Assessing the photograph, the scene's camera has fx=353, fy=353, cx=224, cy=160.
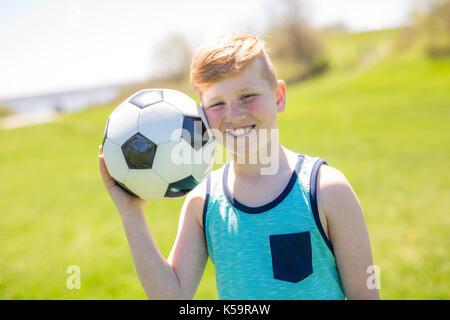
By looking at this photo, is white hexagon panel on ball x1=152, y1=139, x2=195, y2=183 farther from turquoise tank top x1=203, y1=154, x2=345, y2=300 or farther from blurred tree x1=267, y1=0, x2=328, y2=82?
blurred tree x1=267, y1=0, x2=328, y2=82

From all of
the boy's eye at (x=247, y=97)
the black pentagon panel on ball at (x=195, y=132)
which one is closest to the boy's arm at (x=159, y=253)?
the black pentagon panel on ball at (x=195, y=132)

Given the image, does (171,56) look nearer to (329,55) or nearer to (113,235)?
(329,55)

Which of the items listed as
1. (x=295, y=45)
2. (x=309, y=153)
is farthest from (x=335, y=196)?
(x=295, y=45)

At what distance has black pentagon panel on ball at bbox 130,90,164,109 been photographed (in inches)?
71.4

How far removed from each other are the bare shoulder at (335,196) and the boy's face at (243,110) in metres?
0.40

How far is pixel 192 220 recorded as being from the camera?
1901 millimetres

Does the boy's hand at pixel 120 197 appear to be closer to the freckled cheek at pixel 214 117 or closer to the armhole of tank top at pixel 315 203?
the freckled cheek at pixel 214 117

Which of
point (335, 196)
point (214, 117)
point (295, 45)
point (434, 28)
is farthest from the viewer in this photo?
point (295, 45)

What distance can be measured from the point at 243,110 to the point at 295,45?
39.7 meters

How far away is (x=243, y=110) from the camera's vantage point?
175cm

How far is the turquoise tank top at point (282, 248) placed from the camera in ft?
5.45

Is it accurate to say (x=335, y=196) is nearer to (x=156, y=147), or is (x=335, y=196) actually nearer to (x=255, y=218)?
(x=255, y=218)

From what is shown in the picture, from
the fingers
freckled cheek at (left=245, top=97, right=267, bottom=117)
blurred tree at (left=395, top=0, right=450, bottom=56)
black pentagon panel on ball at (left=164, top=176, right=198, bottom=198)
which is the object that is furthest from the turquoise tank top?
blurred tree at (left=395, top=0, right=450, bottom=56)
